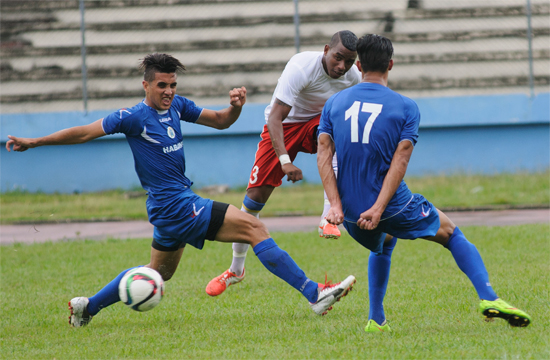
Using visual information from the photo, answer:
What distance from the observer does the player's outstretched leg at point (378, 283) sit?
15.3ft

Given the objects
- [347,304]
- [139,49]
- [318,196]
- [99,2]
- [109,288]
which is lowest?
[318,196]

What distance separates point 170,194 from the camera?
5.01 metres

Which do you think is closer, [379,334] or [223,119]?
[379,334]

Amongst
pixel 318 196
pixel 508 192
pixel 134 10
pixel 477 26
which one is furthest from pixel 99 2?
pixel 508 192

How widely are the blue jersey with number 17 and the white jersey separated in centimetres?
171

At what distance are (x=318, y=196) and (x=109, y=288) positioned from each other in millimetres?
9375

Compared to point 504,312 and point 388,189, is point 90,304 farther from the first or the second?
point 504,312

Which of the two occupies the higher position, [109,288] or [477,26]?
[477,26]

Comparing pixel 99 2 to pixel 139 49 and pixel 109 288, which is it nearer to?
pixel 139 49

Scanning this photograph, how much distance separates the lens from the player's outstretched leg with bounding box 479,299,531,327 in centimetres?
409

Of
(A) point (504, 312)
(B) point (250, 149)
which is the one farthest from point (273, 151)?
(B) point (250, 149)

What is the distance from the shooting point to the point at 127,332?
505cm

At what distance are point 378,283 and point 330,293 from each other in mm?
396

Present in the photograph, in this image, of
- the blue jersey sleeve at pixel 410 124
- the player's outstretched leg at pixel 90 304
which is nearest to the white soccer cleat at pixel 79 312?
the player's outstretched leg at pixel 90 304
